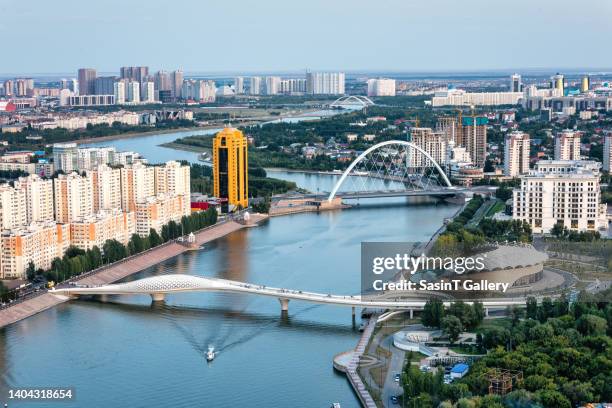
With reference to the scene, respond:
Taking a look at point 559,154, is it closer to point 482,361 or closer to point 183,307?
point 183,307

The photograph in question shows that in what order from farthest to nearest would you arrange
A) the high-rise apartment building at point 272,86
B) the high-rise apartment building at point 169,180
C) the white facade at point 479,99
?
1. the high-rise apartment building at point 272,86
2. the white facade at point 479,99
3. the high-rise apartment building at point 169,180

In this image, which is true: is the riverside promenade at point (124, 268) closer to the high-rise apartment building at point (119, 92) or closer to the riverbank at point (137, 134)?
the riverbank at point (137, 134)

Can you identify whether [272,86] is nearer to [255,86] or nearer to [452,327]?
[255,86]

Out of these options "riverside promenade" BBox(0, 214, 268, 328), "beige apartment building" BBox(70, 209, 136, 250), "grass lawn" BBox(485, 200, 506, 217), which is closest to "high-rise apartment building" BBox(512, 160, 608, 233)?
"grass lawn" BBox(485, 200, 506, 217)

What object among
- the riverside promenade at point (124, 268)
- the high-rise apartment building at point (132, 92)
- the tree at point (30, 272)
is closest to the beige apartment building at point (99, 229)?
the riverside promenade at point (124, 268)

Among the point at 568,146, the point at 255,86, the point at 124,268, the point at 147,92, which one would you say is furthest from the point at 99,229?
the point at 255,86

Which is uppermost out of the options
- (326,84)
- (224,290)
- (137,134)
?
(326,84)
